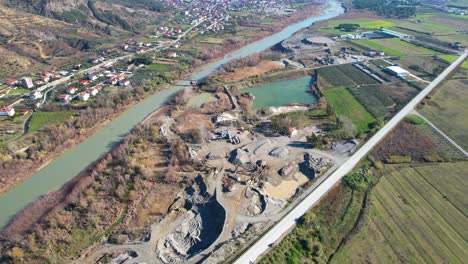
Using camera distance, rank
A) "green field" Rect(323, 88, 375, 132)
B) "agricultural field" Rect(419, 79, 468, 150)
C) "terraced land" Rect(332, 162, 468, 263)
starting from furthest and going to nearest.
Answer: "green field" Rect(323, 88, 375, 132) < "agricultural field" Rect(419, 79, 468, 150) < "terraced land" Rect(332, 162, 468, 263)

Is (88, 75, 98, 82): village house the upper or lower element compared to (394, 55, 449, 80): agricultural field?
upper

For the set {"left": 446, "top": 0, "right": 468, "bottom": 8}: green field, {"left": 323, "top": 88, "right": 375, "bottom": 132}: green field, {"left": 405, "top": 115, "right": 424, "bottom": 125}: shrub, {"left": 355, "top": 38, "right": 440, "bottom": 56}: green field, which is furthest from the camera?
{"left": 446, "top": 0, "right": 468, "bottom": 8}: green field

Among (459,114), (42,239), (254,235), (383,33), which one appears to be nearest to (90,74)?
(42,239)

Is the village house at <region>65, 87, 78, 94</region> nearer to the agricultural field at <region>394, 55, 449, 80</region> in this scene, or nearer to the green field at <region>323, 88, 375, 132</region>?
the green field at <region>323, 88, 375, 132</region>

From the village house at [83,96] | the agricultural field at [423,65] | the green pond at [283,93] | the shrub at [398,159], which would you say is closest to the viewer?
the shrub at [398,159]

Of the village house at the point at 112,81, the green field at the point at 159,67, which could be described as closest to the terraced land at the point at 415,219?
the village house at the point at 112,81

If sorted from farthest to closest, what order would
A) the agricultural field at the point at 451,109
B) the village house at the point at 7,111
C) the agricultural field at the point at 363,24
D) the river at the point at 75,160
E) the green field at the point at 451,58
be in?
the agricultural field at the point at 363,24
the green field at the point at 451,58
the village house at the point at 7,111
the agricultural field at the point at 451,109
the river at the point at 75,160

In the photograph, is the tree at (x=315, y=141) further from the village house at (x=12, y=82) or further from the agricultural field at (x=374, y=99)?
the village house at (x=12, y=82)

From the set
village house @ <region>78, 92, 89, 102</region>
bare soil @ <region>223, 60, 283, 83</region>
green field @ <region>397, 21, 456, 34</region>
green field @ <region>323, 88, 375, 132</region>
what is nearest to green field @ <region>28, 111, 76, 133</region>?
village house @ <region>78, 92, 89, 102</region>
